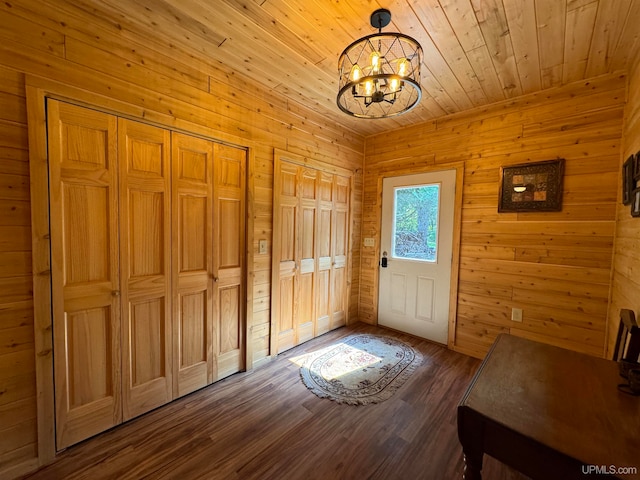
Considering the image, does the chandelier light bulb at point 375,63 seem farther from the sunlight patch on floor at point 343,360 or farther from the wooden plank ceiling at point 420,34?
the sunlight patch on floor at point 343,360

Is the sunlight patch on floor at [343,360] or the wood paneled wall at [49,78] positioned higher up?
the wood paneled wall at [49,78]

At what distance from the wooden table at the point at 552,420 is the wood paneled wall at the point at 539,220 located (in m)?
1.34

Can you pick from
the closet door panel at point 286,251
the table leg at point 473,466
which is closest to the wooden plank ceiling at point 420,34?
the closet door panel at point 286,251

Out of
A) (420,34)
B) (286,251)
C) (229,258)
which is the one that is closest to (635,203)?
(420,34)

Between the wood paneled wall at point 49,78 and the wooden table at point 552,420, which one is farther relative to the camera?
the wood paneled wall at point 49,78

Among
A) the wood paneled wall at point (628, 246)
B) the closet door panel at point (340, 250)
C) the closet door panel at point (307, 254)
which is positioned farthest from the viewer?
the closet door panel at point (340, 250)

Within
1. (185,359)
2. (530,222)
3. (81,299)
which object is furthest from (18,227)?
(530,222)

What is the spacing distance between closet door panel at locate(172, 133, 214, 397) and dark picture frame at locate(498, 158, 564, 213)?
9.07 ft

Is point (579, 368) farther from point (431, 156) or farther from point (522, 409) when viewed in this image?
point (431, 156)

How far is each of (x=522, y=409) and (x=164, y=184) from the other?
2322 millimetres

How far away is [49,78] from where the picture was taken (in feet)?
4.82

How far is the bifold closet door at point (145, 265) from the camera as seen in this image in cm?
177

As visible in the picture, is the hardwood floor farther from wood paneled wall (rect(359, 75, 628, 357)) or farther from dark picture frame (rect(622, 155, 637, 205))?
dark picture frame (rect(622, 155, 637, 205))

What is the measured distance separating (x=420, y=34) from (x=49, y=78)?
7.26ft
